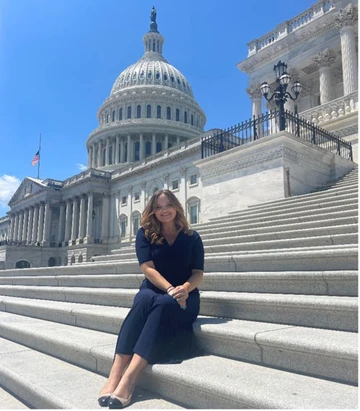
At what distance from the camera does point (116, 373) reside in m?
3.11

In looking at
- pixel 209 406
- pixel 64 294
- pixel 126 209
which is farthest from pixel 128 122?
pixel 209 406

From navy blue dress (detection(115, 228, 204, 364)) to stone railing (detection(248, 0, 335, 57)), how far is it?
2719cm

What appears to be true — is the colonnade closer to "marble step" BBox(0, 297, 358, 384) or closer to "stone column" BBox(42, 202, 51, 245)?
"stone column" BBox(42, 202, 51, 245)

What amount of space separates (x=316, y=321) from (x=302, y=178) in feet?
33.1

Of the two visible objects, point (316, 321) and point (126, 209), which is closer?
point (316, 321)

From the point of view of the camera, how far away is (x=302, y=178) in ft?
42.6

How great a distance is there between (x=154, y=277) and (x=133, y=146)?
73.1m

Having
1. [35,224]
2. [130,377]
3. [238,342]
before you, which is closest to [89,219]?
[35,224]

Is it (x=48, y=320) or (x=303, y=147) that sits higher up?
(x=303, y=147)

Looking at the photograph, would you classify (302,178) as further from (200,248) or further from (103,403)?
(103,403)

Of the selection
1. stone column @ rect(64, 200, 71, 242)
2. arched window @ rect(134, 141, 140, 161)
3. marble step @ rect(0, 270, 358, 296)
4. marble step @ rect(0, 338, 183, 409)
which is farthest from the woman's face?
arched window @ rect(134, 141, 140, 161)

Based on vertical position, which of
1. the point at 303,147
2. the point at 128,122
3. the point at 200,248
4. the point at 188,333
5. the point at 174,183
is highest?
the point at 128,122

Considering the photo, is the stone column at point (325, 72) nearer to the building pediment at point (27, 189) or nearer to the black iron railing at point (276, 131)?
the black iron railing at point (276, 131)

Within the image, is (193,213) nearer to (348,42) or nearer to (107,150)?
(348,42)
